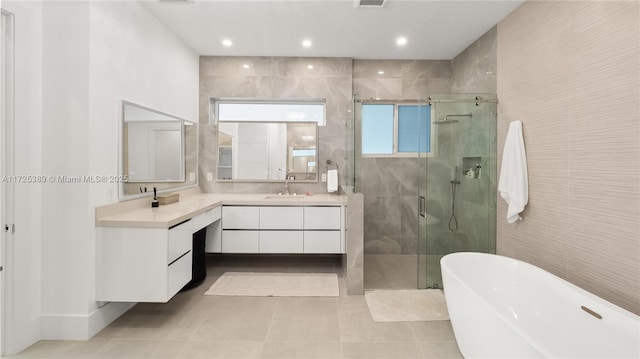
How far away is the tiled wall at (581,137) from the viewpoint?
5.45 feet

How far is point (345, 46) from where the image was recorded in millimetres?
3389

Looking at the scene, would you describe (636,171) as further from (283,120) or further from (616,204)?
(283,120)

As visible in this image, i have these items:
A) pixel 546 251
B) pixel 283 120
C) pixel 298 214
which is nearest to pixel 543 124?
pixel 546 251

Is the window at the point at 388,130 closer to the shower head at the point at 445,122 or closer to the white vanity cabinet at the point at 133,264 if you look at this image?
the shower head at the point at 445,122

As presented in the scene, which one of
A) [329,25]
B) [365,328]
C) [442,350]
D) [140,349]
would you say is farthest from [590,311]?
[329,25]

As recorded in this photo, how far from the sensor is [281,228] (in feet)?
10.4

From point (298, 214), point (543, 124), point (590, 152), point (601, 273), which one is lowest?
point (601, 273)

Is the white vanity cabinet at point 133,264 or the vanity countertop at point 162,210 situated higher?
the vanity countertop at point 162,210

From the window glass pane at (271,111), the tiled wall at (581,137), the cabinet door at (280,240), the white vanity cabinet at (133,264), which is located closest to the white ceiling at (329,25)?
the tiled wall at (581,137)

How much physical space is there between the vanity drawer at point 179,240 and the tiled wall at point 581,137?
3032 mm

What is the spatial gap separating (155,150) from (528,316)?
3515 millimetres

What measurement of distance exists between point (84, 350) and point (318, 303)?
177 cm

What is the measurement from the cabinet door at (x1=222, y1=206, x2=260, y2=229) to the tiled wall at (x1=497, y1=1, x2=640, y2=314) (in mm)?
2698

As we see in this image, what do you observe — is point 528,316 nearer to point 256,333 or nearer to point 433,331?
point 433,331
